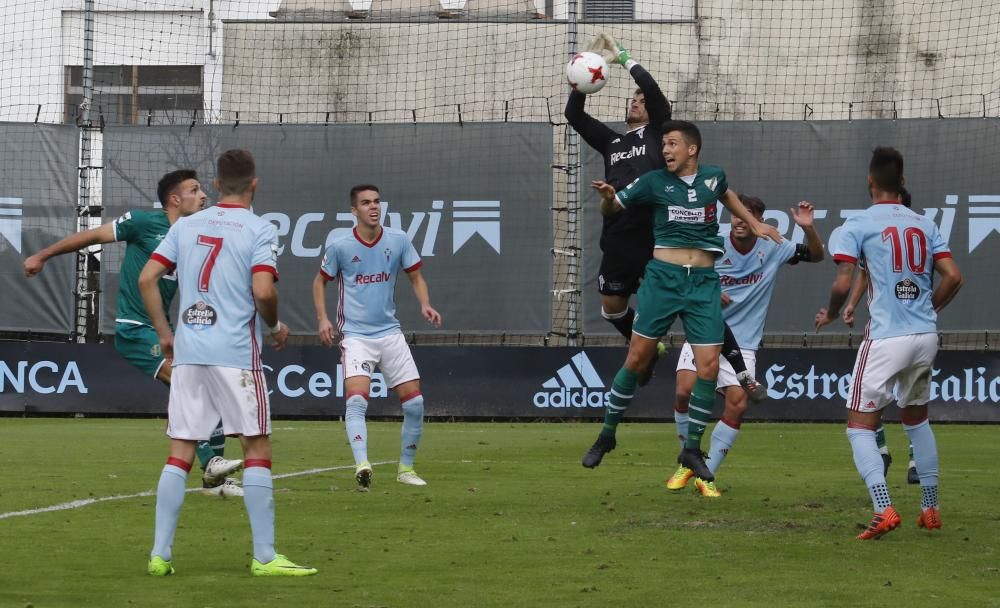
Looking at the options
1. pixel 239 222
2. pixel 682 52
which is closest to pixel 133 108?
pixel 682 52

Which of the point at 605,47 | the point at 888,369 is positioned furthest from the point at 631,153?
the point at 888,369

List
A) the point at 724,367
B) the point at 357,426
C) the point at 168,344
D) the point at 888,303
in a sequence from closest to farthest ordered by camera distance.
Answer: the point at 168,344, the point at 888,303, the point at 357,426, the point at 724,367

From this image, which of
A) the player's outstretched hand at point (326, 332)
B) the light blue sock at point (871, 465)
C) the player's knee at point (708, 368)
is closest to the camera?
the light blue sock at point (871, 465)

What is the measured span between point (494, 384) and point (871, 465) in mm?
10958

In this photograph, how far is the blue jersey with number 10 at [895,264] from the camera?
8070 mm

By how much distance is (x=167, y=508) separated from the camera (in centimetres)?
665

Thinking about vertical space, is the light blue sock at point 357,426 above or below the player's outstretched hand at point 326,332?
below

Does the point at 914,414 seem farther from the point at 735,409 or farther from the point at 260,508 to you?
the point at 260,508

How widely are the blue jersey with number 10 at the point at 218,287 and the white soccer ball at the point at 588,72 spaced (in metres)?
4.38

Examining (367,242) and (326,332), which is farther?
(367,242)

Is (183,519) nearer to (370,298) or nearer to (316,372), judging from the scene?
(370,298)

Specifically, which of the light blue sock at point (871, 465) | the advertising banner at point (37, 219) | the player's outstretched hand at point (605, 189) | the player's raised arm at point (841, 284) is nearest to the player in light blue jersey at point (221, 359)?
the player's outstretched hand at point (605, 189)

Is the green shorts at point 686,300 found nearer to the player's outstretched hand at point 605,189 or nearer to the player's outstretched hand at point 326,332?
the player's outstretched hand at point 605,189

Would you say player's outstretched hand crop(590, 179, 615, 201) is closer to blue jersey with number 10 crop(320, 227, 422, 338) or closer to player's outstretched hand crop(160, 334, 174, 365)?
blue jersey with number 10 crop(320, 227, 422, 338)
